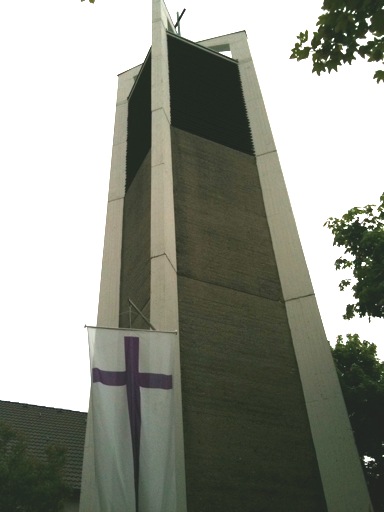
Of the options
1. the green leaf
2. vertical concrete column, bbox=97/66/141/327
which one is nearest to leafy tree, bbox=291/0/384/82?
the green leaf

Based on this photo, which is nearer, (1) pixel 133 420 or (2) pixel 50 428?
(1) pixel 133 420

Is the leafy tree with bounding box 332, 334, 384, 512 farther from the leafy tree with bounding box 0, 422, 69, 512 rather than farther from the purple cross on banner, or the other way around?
the purple cross on banner

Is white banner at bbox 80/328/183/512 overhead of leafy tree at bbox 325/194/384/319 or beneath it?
beneath

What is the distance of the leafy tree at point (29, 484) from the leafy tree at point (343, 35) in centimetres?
840

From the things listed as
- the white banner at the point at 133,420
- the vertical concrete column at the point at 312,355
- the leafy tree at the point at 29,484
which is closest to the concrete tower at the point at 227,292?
the vertical concrete column at the point at 312,355

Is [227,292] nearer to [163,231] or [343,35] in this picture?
[163,231]

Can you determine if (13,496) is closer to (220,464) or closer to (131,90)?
(220,464)

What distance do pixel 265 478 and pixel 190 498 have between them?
4.49 feet

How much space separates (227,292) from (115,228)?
4.37 meters

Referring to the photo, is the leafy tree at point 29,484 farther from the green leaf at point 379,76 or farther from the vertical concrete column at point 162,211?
the green leaf at point 379,76

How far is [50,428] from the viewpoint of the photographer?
17.8 m

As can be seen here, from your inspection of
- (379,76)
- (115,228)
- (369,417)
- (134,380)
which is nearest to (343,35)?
(379,76)

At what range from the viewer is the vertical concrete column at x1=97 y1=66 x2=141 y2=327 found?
474 inches

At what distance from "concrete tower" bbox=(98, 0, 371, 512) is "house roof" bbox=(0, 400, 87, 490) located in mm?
5770
